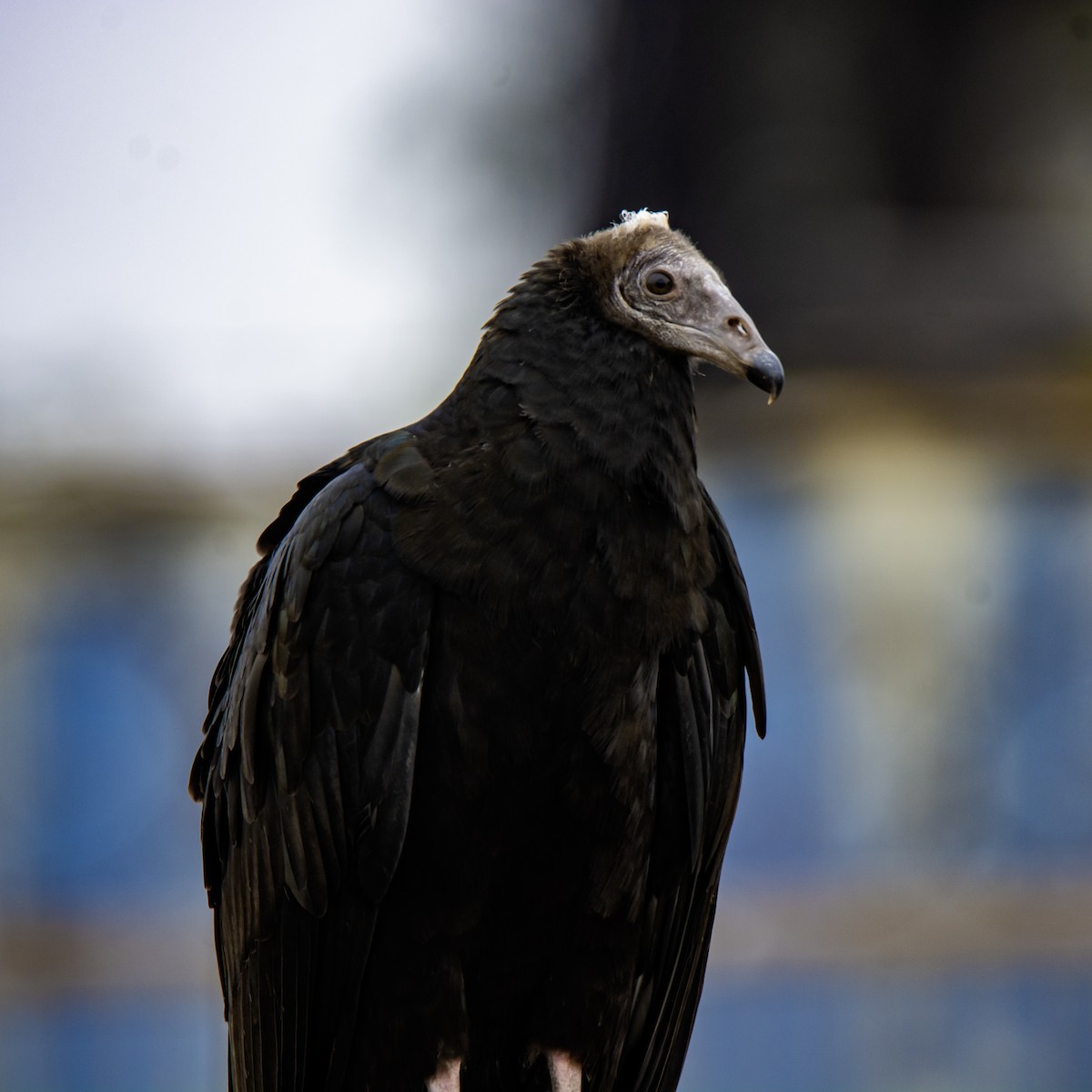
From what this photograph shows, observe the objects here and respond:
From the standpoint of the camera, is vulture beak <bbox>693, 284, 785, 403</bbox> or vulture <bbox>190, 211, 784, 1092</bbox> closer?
vulture <bbox>190, 211, 784, 1092</bbox>

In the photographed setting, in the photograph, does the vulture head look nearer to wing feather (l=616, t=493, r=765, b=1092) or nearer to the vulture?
the vulture

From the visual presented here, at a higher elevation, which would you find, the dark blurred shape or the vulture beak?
the dark blurred shape

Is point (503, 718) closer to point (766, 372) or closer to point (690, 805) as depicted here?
point (690, 805)

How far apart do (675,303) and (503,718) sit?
94 cm

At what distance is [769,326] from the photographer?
11.0 meters

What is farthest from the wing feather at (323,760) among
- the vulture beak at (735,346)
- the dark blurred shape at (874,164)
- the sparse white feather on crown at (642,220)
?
the dark blurred shape at (874,164)

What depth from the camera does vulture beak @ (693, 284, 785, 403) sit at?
2895 mm

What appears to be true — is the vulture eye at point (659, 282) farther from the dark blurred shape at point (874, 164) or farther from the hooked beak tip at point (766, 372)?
the dark blurred shape at point (874, 164)

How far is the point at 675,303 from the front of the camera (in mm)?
Result: 3035

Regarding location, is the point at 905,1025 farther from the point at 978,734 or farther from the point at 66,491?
the point at 66,491

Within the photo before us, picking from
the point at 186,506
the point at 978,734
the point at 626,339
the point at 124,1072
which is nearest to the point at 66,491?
the point at 186,506

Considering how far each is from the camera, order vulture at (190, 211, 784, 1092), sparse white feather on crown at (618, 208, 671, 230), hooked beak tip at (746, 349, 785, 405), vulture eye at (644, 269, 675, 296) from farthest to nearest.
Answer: sparse white feather on crown at (618, 208, 671, 230), vulture eye at (644, 269, 675, 296), hooked beak tip at (746, 349, 785, 405), vulture at (190, 211, 784, 1092)

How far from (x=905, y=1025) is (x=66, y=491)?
6.69 m

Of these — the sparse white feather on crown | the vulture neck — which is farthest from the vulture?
the sparse white feather on crown
